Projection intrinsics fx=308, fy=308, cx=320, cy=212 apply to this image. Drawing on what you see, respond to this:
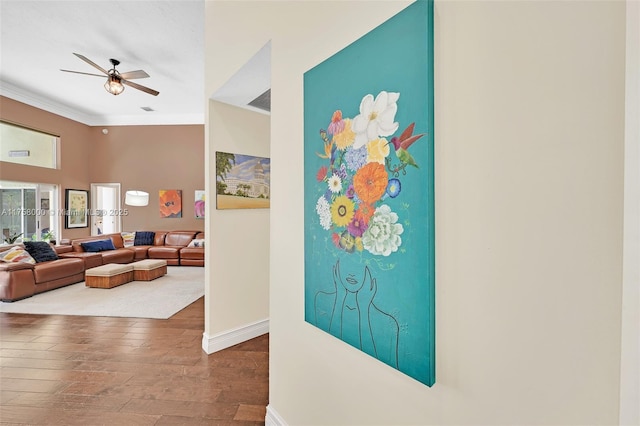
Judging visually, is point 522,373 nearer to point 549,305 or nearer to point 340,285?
point 549,305

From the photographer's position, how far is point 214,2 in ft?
8.30

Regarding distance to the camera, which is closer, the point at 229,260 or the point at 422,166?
the point at 422,166

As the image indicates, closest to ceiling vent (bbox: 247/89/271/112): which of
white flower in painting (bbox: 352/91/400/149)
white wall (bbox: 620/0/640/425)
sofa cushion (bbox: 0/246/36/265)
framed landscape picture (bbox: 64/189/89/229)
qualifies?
white flower in painting (bbox: 352/91/400/149)

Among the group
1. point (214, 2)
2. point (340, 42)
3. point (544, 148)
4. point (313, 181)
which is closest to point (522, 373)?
point (544, 148)

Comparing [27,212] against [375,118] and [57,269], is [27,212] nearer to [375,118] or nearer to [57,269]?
[57,269]

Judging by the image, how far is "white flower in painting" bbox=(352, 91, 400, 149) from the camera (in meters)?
1.01

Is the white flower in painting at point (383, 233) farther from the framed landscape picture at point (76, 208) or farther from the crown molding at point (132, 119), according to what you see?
the framed landscape picture at point (76, 208)

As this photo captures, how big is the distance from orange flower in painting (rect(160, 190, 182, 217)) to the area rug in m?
3.01

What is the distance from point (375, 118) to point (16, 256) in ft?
21.5

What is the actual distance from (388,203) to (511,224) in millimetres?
360

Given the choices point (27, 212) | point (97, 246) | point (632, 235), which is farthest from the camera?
point (27, 212)

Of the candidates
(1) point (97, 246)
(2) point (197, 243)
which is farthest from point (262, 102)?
(1) point (97, 246)

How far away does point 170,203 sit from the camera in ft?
27.6

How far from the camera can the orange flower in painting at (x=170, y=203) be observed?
27.5 ft
